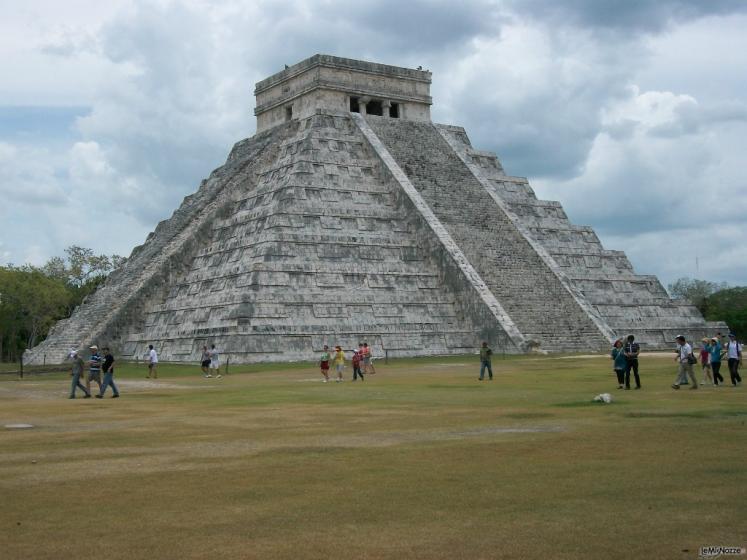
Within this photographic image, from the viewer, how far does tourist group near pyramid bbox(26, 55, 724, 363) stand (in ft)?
115

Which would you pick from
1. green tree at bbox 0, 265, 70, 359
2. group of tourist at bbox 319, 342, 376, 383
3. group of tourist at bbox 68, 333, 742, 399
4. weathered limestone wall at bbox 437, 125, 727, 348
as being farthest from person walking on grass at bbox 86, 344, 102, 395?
green tree at bbox 0, 265, 70, 359

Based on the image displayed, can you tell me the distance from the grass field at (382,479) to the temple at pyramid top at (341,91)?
27.6 metres

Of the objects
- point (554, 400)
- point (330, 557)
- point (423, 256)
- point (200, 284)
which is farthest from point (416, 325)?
point (330, 557)

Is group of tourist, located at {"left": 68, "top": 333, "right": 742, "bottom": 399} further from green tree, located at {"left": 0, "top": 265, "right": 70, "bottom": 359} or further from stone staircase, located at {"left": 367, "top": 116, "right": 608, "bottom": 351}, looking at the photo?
green tree, located at {"left": 0, "top": 265, "right": 70, "bottom": 359}

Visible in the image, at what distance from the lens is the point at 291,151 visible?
41594mm

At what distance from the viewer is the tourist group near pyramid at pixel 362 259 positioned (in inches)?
1378

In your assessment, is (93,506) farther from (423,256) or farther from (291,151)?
(291,151)

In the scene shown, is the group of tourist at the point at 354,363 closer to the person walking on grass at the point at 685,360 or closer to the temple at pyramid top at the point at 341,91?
the person walking on grass at the point at 685,360

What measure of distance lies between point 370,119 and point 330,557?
38362 millimetres

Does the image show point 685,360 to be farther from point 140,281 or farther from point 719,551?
point 140,281

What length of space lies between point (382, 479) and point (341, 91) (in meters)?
35.9

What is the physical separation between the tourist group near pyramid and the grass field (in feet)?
55.0

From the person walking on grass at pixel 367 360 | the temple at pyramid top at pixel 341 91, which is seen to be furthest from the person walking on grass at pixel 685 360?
the temple at pyramid top at pixel 341 91

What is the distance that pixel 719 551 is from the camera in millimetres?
6684
